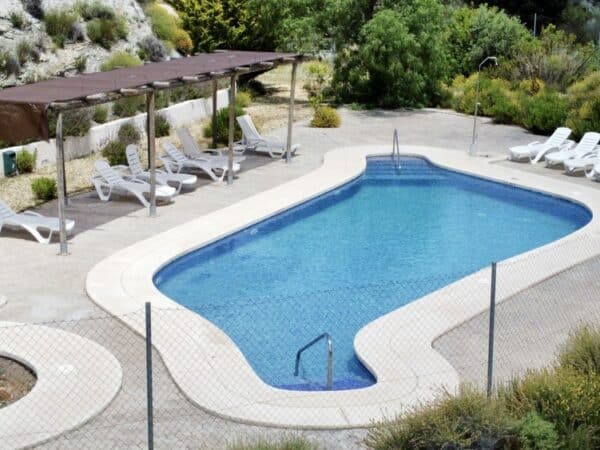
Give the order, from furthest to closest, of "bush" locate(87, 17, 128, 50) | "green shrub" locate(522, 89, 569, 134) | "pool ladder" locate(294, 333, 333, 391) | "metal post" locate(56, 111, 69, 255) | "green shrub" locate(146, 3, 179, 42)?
"green shrub" locate(146, 3, 179, 42) → "bush" locate(87, 17, 128, 50) → "green shrub" locate(522, 89, 569, 134) → "metal post" locate(56, 111, 69, 255) → "pool ladder" locate(294, 333, 333, 391)

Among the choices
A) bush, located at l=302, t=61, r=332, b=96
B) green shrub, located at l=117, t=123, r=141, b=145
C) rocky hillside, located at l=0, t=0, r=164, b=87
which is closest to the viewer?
green shrub, located at l=117, t=123, r=141, b=145

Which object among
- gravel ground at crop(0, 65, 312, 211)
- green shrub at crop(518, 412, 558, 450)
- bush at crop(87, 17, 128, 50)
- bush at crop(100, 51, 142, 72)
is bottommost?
gravel ground at crop(0, 65, 312, 211)

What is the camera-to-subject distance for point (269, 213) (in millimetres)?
19219

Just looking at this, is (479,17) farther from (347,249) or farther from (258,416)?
(258,416)

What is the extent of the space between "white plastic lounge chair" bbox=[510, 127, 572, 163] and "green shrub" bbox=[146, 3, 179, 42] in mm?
13649

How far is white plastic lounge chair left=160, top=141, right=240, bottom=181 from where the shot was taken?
2164 cm

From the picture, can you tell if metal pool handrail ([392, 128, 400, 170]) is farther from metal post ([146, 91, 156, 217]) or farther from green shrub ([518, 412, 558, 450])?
green shrub ([518, 412, 558, 450])

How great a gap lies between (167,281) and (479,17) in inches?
905

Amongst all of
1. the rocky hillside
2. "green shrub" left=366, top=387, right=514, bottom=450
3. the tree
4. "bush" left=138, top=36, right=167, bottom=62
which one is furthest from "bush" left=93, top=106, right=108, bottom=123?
"green shrub" left=366, top=387, right=514, bottom=450

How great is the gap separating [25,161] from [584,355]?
14.5 meters

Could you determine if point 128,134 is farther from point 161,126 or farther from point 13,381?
point 13,381

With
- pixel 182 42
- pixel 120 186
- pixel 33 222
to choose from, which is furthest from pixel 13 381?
pixel 182 42

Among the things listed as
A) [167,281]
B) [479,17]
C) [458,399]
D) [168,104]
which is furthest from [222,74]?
[479,17]

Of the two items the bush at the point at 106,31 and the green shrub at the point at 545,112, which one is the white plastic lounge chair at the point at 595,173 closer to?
the green shrub at the point at 545,112
